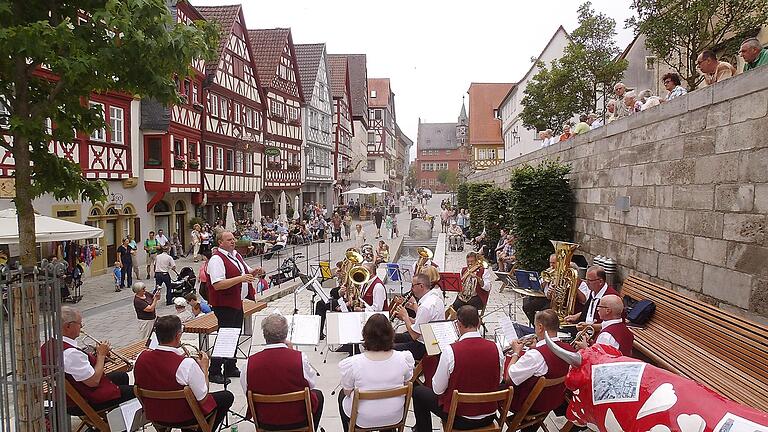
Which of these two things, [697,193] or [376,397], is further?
[697,193]

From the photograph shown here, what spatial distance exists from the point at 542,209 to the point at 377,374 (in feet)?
26.8

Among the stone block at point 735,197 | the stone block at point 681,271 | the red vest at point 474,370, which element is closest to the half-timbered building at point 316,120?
the stone block at point 681,271

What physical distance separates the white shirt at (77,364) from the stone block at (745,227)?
6464 mm

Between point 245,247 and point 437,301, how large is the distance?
646 inches

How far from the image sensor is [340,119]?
48.9 metres

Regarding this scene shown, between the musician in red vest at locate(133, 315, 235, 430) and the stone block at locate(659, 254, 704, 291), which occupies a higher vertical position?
the stone block at locate(659, 254, 704, 291)

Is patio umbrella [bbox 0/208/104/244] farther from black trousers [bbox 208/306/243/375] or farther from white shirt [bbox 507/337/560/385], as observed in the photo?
white shirt [bbox 507/337/560/385]

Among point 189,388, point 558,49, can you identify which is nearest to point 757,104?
point 189,388

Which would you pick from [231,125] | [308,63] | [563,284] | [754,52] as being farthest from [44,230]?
[308,63]

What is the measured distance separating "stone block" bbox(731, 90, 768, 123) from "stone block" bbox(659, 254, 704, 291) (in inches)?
71.0

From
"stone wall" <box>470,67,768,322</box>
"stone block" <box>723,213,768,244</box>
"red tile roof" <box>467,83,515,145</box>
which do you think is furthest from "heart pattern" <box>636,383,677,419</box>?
"red tile roof" <box>467,83,515,145</box>

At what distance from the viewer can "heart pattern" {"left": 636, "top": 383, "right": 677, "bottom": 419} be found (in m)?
3.30

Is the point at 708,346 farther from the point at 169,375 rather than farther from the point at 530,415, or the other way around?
the point at 169,375

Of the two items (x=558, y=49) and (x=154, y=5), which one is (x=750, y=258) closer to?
(x=154, y=5)
